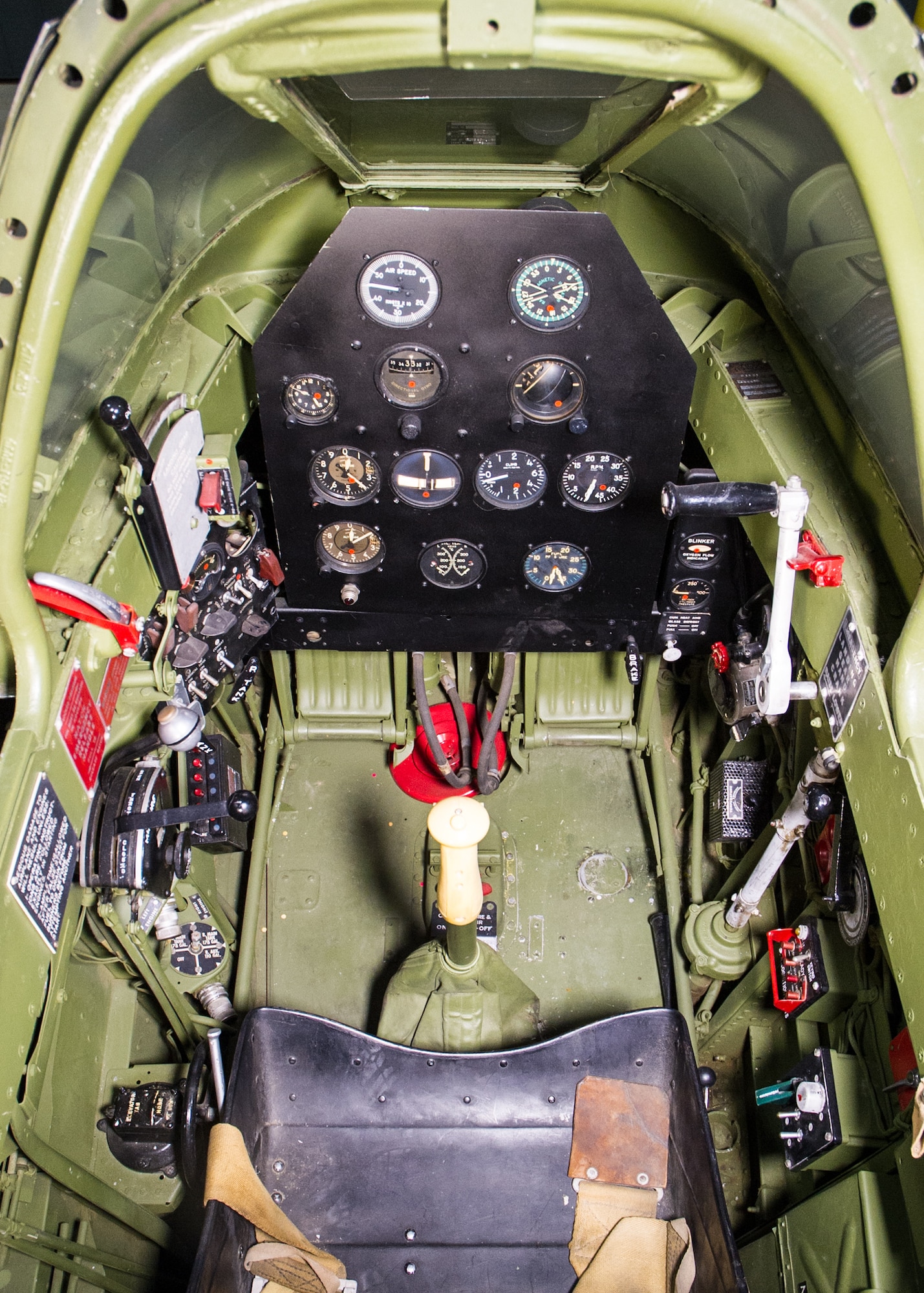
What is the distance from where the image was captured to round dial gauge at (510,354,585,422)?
2.65 metres

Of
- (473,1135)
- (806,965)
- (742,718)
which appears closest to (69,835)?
(473,1135)

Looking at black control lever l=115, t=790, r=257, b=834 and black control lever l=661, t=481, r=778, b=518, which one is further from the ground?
black control lever l=661, t=481, r=778, b=518

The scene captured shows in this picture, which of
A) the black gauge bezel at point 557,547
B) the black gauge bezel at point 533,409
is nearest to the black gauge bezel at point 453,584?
the black gauge bezel at point 557,547

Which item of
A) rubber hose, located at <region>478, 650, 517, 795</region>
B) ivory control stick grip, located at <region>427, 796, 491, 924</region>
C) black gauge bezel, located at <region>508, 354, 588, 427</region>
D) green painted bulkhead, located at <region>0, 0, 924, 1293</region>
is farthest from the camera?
rubber hose, located at <region>478, 650, 517, 795</region>

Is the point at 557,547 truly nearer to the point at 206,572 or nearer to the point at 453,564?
the point at 453,564

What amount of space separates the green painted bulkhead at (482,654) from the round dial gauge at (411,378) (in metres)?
0.46

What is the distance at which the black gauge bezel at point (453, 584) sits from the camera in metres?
2.99

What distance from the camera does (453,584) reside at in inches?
123

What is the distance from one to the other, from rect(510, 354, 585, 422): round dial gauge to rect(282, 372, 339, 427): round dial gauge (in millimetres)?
495

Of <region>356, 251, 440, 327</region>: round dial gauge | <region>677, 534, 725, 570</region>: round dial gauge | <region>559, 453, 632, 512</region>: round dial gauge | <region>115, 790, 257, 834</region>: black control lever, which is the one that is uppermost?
<region>356, 251, 440, 327</region>: round dial gauge

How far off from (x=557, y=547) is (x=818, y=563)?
102cm

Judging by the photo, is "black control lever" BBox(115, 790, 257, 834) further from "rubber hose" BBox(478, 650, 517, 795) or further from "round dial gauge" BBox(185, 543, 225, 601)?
"rubber hose" BBox(478, 650, 517, 795)

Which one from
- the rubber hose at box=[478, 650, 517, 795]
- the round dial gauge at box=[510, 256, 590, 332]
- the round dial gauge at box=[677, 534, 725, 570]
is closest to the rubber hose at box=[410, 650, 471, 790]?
the rubber hose at box=[478, 650, 517, 795]

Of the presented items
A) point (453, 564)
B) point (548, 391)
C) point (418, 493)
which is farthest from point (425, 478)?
point (548, 391)
